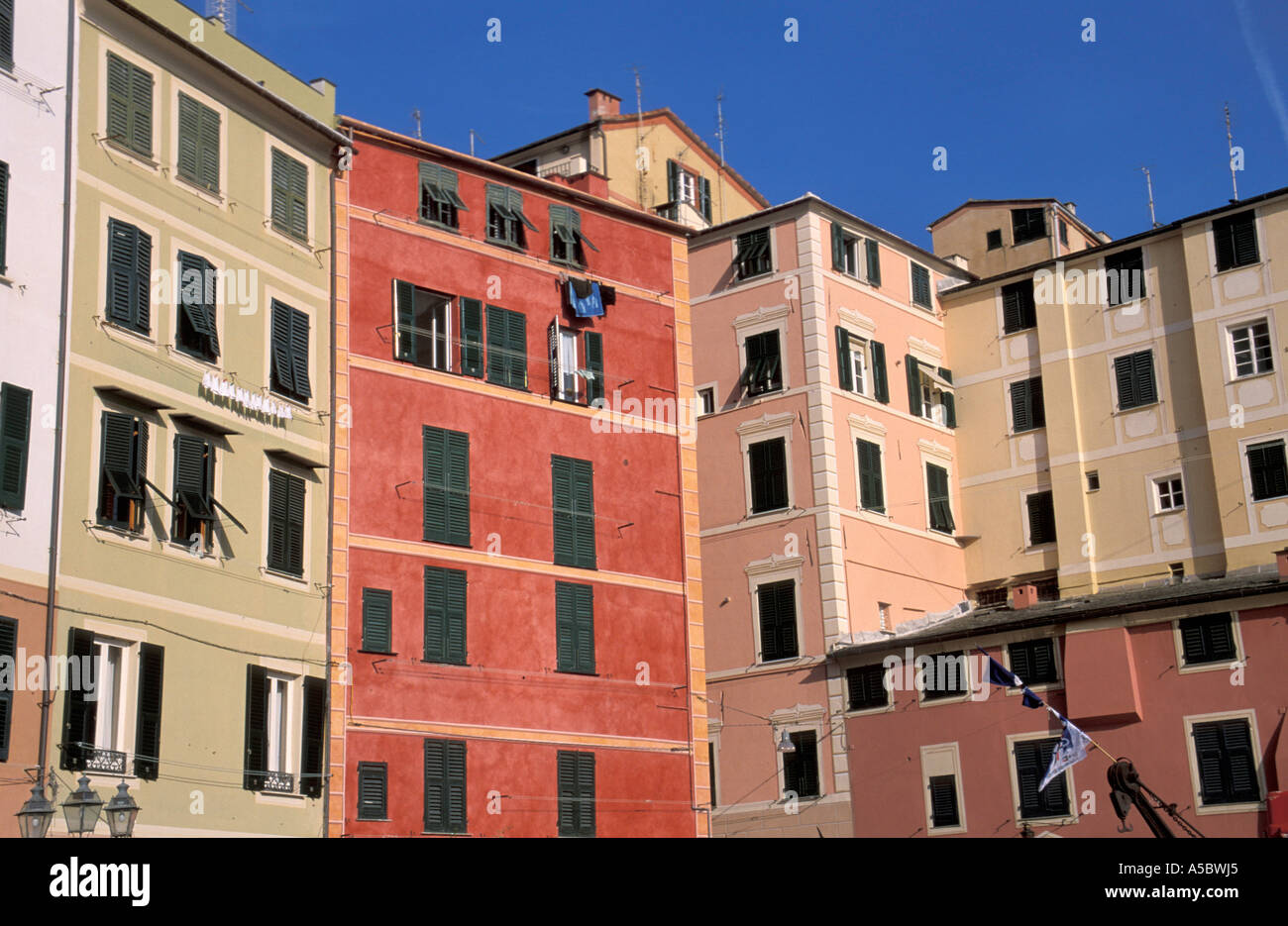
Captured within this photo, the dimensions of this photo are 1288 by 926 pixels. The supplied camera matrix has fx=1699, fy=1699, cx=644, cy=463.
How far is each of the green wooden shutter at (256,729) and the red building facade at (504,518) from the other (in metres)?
2.12

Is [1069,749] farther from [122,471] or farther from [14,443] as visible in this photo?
[14,443]

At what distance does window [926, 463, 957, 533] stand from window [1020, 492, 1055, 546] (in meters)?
2.44

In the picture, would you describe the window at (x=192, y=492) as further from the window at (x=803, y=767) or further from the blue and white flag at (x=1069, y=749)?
the window at (x=803, y=767)

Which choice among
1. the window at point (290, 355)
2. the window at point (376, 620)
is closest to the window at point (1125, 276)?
the window at point (376, 620)

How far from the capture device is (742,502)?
161 feet

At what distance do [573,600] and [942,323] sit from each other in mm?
A: 20710

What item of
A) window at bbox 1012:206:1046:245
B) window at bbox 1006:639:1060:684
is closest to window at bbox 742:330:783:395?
window at bbox 1006:639:1060:684

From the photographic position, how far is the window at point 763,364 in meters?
49.5

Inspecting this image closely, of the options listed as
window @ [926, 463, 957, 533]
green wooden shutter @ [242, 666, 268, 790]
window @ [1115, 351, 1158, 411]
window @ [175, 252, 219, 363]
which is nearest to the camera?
green wooden shutter @ [242, 666, 268, 790]

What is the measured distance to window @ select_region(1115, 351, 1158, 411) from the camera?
50.0 meters

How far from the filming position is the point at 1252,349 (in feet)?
157

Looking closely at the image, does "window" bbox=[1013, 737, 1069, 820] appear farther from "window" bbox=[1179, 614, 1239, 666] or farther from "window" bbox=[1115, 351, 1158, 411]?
"window" bbox=[1115, 351, 1158, 411]

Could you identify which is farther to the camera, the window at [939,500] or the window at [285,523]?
the window at [939,500]
